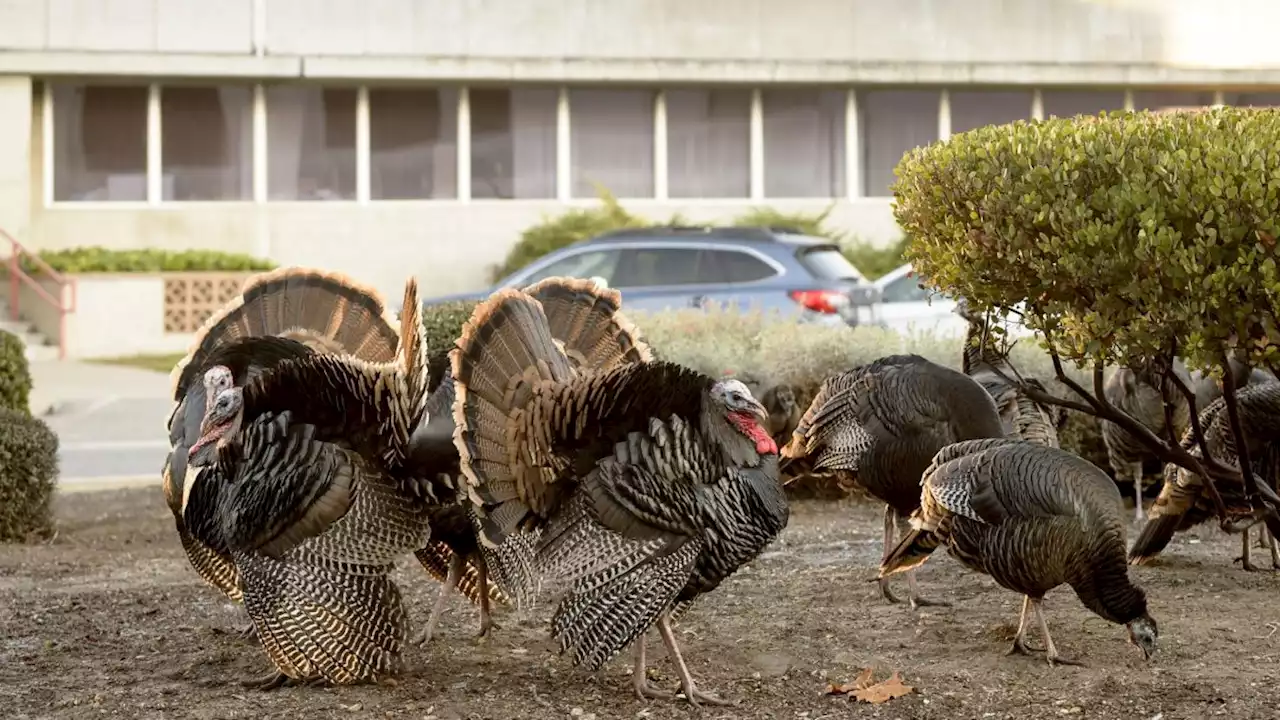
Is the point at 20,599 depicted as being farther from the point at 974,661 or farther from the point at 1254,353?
the point at 1254,353

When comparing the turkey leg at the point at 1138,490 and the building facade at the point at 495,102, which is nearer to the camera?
the turkey leg at the point at 1138,490

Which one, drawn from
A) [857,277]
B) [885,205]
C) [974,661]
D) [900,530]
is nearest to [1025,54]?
[885,205]

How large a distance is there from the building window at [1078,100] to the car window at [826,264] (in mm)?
10211

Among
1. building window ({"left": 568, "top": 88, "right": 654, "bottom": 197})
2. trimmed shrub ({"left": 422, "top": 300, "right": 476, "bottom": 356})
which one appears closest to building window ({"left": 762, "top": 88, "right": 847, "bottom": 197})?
building window ({"left": 568, "top": 88, "right": 654, "bottom": 197})

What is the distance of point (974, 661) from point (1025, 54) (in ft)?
68.9

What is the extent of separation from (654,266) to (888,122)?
9093 millimetres

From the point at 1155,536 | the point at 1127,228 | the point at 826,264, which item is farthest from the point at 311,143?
the point at 1127,228

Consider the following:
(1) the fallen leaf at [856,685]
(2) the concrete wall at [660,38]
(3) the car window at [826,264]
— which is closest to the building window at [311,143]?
(2) the concrete wall at [660,38]

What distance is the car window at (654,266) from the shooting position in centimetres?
1775

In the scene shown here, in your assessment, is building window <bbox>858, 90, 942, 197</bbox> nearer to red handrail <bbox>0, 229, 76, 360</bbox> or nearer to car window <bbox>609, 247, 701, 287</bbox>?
car window <bbox>609, 247, 701, 287</bbox>

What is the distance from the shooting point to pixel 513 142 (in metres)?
25.0

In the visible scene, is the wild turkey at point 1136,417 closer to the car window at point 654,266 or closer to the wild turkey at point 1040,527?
the wild turkey at point 1040,527

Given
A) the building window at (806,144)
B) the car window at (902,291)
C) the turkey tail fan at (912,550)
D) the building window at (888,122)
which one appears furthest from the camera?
the building window at (888,122)

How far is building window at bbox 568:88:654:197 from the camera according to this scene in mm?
25031
